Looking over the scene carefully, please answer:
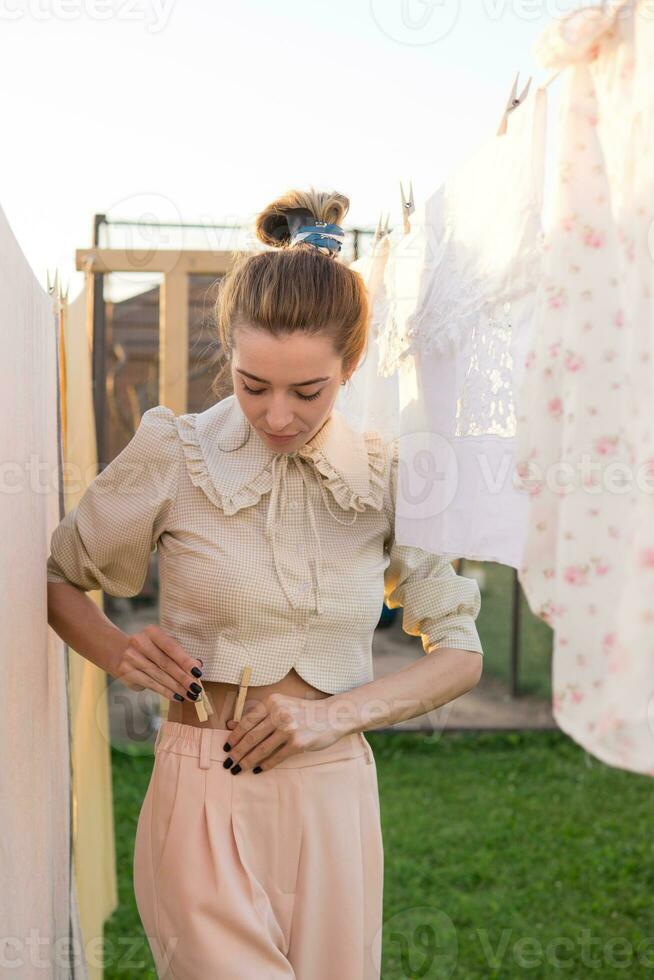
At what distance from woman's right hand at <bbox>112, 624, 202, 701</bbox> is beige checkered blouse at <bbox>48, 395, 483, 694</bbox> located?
0.20ft

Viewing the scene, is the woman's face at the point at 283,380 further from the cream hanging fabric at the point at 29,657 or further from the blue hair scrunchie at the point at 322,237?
the cream hanging fabric at the point at 29,657

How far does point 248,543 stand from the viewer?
1.96 metres

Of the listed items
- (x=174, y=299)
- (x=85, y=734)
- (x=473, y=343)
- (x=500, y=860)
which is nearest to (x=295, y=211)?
(x=473, y=343)

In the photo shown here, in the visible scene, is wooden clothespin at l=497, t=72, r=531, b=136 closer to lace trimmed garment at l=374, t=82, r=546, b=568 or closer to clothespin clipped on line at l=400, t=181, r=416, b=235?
lace trimmed garment at l=374, t=82, r=546, b=568

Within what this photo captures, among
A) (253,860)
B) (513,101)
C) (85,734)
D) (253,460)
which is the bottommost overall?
(85,734)

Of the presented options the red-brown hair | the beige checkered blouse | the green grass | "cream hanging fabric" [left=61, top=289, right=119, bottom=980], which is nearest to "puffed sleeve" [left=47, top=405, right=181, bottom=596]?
the beige checkered blouse

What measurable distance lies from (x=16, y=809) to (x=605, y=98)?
138cm

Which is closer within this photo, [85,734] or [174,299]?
[85,734]

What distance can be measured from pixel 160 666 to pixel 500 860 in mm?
3267

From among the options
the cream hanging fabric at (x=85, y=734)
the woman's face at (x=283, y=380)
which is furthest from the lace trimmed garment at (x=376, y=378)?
the cream hanging fabric at (x=85, y=734)

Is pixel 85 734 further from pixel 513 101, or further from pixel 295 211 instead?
pixel 513 101

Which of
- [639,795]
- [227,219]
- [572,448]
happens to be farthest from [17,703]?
[639,795]

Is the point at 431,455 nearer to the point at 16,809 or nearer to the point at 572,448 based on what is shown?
the point at 572,448

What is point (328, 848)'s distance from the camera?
192 centimetres
